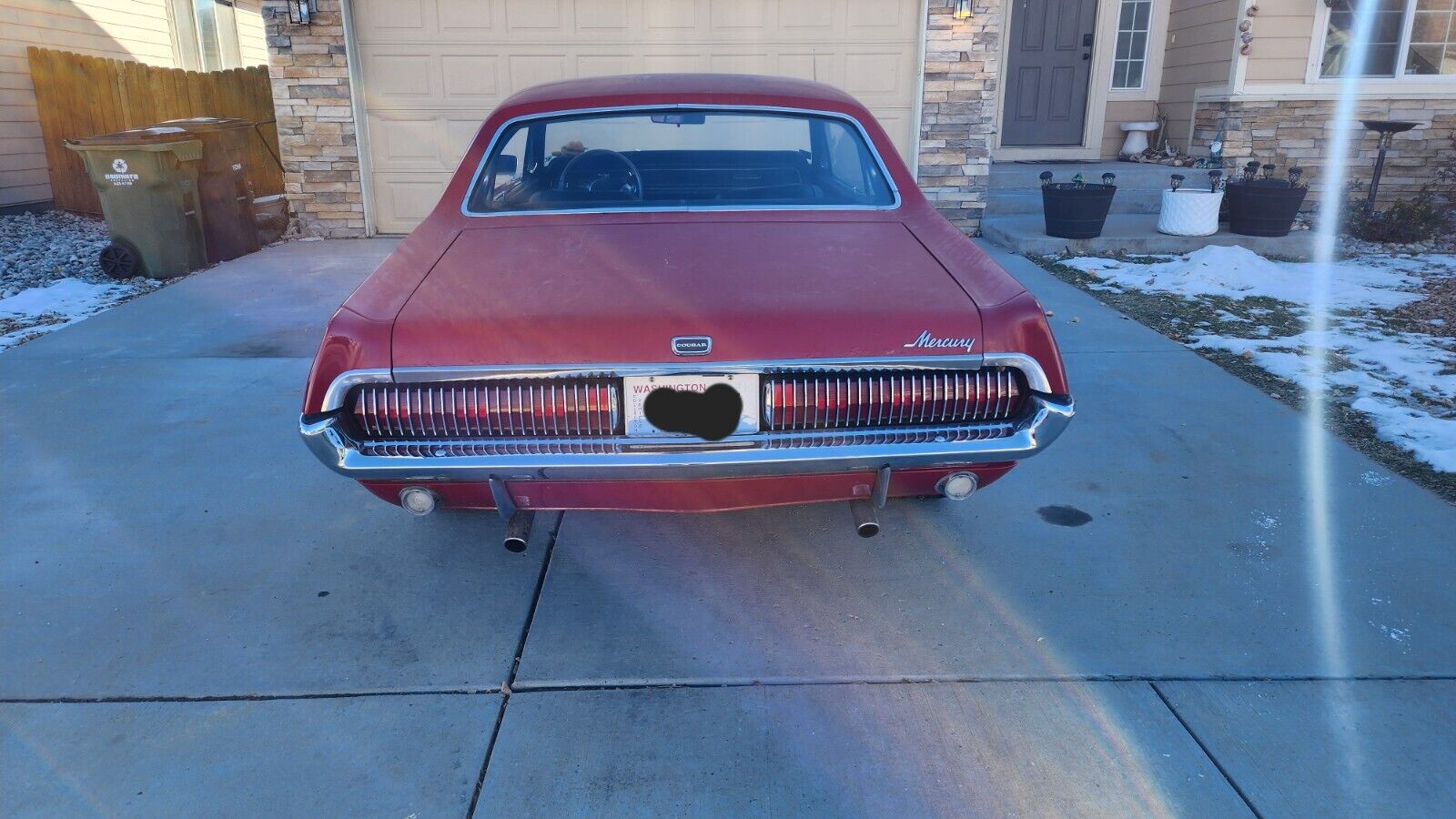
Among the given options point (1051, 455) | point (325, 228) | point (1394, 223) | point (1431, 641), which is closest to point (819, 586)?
point (1051, 455)

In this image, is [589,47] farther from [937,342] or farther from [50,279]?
[937,342]

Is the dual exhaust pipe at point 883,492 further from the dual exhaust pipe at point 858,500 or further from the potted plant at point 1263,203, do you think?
the potted plant at point 1263,203

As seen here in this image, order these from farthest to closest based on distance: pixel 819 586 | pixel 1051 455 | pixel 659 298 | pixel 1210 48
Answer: pixel 1210 48
pixel 1051 455
pixel 819 586
pixel 659 298

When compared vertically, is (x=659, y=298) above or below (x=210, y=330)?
above

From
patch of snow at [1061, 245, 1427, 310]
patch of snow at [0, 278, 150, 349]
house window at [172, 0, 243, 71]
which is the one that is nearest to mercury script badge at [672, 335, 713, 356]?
patch of snow at [0, 278, 150, 349]

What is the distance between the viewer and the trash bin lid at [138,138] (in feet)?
24.0

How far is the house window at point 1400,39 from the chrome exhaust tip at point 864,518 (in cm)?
967

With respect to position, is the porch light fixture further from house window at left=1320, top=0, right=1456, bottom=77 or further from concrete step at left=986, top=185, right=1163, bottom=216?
house window at left=1320, top=0, right=1456, bottom=77

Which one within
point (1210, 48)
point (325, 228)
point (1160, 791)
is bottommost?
point (1160, 791)

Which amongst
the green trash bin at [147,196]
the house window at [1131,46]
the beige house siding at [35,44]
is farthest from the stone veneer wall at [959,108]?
the beige house siding at [35,44]

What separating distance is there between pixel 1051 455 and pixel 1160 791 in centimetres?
205

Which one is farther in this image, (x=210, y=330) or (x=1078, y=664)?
(x=210, y=330)

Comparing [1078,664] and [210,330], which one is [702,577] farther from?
[210,330]

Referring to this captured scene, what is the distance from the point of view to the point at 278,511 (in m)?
3.64
